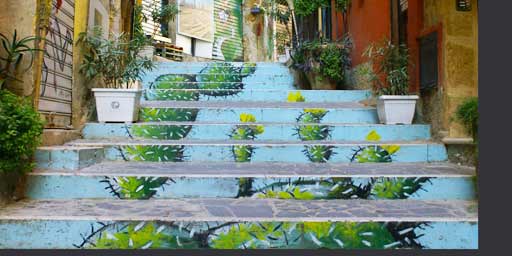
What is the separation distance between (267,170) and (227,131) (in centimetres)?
92

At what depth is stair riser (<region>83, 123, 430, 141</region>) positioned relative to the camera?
12.4 ft

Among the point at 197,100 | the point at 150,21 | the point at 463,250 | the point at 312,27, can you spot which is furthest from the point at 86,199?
the point at 150,21

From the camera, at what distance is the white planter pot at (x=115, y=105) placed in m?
3.90

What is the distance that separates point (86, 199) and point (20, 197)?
15.5 inches

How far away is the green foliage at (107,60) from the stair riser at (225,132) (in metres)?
0.55

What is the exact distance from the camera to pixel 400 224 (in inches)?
87.4

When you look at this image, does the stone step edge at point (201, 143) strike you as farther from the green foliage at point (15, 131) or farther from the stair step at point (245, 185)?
the green foliage at point (15, 131)

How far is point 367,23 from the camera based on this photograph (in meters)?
5.71

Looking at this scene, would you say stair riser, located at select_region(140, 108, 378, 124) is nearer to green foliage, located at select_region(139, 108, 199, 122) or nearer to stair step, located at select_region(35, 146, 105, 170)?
green foliage, located at select_region(139, 108, 199, 122)

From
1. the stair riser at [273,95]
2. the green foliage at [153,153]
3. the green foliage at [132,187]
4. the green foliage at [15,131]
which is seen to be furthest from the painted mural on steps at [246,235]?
the stair riser at [273,95]

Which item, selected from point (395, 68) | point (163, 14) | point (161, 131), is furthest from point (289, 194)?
point (163, 14)

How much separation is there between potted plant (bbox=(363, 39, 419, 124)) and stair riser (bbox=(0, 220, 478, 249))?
1.90 meters

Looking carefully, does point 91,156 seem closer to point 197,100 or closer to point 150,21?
point 197,100

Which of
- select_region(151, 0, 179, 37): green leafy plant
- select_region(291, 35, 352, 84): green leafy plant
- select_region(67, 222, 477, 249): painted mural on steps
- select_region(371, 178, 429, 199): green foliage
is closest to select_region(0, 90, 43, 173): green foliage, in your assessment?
select_region(67, 222, 477, 249): painted mural on steps
